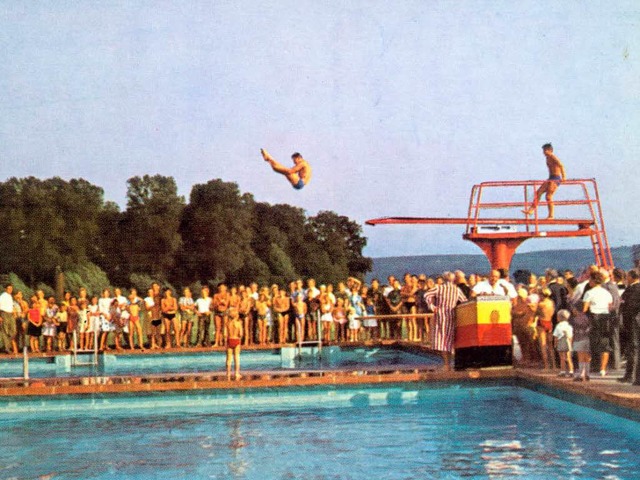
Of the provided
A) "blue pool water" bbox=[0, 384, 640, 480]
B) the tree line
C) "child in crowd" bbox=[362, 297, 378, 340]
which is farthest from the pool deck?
the tree line

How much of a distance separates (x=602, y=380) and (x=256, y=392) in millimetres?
5079

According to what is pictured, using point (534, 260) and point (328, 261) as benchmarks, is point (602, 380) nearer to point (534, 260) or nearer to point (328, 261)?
point (328, 261)

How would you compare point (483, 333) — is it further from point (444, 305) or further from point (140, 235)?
point (140, 235)

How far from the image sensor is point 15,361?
927 inches

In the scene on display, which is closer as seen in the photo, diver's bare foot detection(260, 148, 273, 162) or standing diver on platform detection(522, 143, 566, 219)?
diver's bare foot detection(260, 148, 273, 162)

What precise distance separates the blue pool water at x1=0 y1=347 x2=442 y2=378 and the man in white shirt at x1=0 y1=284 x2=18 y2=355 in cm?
99

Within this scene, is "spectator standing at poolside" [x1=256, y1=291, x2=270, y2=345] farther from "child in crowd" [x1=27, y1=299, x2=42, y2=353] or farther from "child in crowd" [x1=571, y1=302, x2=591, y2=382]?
"child in crowd" [x1=571, y1=302, x2=591, y2=382]

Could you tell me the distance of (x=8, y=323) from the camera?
2420 cm

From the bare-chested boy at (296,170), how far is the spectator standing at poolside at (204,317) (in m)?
8.88

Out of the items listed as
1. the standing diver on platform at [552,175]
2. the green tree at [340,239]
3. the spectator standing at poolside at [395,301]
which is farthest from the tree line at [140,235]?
the standing diver on platform at [552,175]

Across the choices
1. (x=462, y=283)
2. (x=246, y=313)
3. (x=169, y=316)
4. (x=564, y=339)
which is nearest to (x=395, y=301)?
(x=246, y=313)

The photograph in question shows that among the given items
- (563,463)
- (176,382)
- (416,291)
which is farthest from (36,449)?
(416,291)

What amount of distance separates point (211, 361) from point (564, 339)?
11182mm

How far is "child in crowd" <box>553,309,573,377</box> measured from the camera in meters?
14.4
